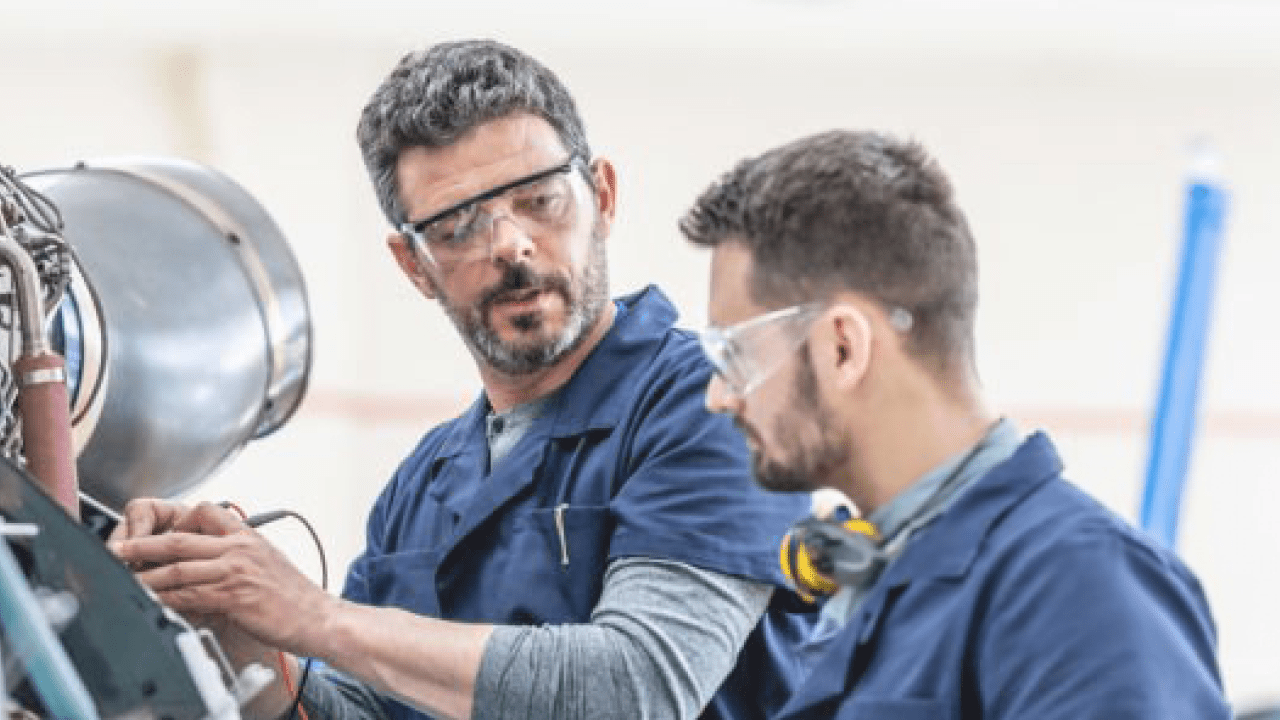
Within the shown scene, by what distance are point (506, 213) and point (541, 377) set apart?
18 centimetres

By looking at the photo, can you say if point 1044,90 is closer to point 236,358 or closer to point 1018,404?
point 1018,404

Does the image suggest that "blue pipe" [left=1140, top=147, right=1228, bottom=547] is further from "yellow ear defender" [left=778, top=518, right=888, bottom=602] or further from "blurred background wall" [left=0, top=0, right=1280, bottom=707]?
"yellow ear defender" [left=778, top=518, right=888, bottom=602]

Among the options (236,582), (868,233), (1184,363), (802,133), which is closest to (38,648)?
(236,582)

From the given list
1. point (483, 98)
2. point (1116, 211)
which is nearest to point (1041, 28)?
point (1116, 211)

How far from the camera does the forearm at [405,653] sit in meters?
1.56

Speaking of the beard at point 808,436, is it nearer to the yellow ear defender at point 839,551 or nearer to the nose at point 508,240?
the yellow ear defender at point 839,551

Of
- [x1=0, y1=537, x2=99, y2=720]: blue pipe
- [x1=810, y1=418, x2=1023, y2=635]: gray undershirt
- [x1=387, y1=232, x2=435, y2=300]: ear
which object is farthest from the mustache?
[x1=0, y1=537, x2=99, y2=720]: blue pipe

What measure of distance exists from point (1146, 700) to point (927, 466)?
24 centimetres

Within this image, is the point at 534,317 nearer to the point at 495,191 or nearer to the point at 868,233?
the point at 495,191

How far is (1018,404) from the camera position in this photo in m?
4.84

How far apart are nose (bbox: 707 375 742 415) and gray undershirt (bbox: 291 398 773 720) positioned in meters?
0.28

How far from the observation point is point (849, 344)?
1329 mm

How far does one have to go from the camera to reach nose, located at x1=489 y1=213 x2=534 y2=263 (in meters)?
1.74

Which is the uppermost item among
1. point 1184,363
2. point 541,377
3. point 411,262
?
point 411,262
